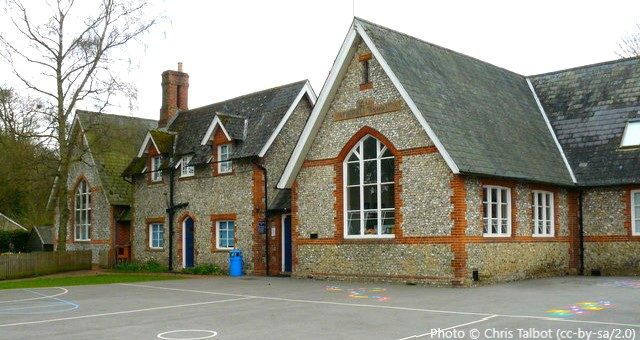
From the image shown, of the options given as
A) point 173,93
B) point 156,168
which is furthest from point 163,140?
point 173,93

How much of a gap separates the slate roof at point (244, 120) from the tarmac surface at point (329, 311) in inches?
309

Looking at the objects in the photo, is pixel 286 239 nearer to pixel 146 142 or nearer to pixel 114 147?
pixel 146 142

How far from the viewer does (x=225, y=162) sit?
29.5 m

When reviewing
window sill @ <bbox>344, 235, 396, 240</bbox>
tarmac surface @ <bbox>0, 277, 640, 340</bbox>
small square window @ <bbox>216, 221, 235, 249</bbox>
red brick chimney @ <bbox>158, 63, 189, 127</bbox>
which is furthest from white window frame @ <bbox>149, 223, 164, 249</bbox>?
window sill @ <bbox>344, 235, 396, 240</bbox>

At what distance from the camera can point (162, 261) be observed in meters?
32.2

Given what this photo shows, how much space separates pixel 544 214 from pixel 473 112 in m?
4.43

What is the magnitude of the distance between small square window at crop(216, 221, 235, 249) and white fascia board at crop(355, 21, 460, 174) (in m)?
10.1

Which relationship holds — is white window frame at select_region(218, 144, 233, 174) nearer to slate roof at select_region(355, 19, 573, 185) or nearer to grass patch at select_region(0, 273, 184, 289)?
grass patch at select_region(0, 273, 184, 289)

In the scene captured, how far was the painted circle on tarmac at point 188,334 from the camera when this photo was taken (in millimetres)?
11719

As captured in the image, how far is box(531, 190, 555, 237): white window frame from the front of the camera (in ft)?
78.7

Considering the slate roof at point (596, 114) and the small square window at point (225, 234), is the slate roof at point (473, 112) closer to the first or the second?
the slate roof at point (596, 114)

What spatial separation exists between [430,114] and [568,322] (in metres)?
9.92

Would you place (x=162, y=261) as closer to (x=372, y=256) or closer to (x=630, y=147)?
(x=372, y=256)

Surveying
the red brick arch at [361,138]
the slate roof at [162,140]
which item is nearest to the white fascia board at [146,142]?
the slate roof at [162,140]
